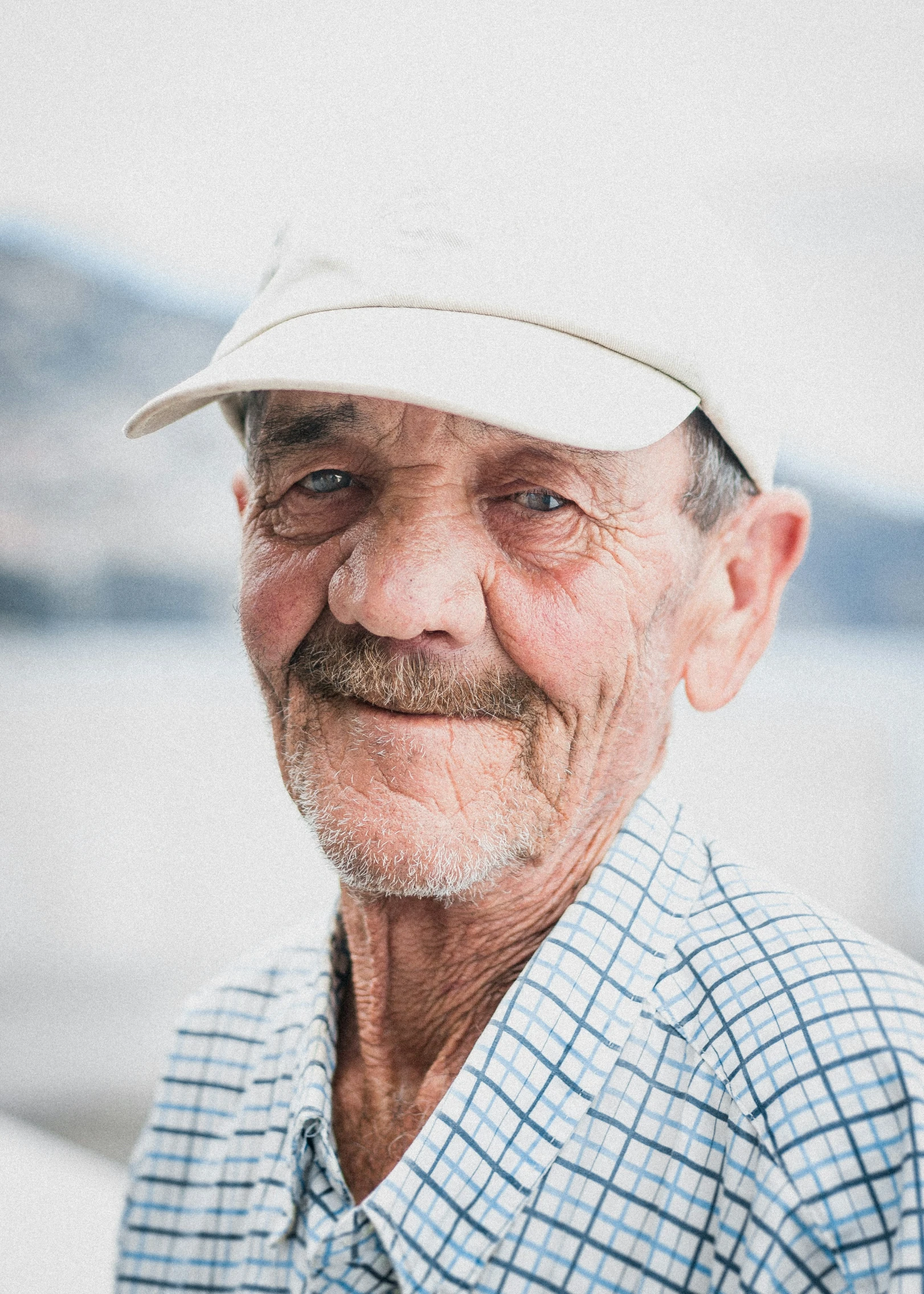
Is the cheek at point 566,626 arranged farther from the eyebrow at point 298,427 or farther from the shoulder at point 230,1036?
the shoulder at point 230,1036

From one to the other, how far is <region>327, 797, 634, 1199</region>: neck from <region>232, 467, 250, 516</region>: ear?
0.45 meters

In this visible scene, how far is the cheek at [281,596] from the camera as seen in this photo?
990 mm

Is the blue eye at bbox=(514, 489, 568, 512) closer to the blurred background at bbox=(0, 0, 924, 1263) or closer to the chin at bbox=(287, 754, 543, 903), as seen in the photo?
the chin at bbox=(287, 754, 543, 903)


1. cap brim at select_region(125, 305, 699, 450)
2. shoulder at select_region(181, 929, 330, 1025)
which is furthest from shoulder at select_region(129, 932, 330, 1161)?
cap brim at select_region(125, 305, 699, 450)

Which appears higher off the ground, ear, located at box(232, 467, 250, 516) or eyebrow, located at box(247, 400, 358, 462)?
ear, located at box(232, 467, 250, 516)

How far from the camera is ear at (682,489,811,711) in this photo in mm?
1050

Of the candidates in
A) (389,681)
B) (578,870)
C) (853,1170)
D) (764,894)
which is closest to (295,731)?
(389,681)

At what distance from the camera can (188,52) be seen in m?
2.59

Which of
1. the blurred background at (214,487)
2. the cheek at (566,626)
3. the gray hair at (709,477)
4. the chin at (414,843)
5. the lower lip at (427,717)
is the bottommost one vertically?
the chin at (414,843)

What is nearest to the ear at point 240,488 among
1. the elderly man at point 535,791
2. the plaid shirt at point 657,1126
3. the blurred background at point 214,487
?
the elderly man at point 535,791

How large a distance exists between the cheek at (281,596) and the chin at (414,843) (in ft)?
0.47

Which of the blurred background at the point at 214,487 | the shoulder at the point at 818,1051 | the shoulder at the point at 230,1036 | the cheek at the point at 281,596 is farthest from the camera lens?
the blurred background at the point at 214,487

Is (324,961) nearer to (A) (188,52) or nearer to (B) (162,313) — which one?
(A) (188,52)

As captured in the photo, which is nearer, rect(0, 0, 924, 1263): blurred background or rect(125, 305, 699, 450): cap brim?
rect(125, 305, 699, 450): cap brim
